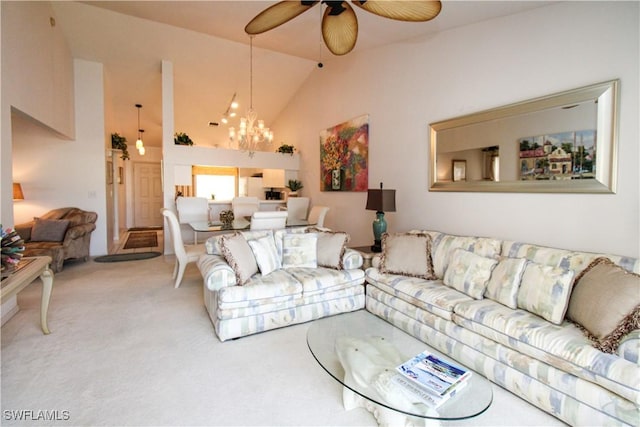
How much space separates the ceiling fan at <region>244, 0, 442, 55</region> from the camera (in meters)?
1.84

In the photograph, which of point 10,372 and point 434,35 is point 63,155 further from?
point 434,35

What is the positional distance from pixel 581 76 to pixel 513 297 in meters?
1.77

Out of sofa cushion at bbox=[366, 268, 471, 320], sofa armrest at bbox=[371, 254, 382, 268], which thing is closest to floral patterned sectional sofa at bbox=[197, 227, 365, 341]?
sofa armrest at bbox=[371, 254, 382, 268]

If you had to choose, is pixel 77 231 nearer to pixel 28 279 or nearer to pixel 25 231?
pixel 25 231

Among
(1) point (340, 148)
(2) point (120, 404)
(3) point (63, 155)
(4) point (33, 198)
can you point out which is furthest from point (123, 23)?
(2) point (120, 404)

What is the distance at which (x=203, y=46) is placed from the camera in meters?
5.19

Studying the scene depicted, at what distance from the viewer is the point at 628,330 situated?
1532 millimetres

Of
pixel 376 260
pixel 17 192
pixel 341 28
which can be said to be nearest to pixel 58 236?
pixel 17 192

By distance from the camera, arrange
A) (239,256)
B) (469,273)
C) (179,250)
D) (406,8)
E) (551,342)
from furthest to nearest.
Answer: (179,250) → (239,256) → (469,273) → (406,8) → (551,342)

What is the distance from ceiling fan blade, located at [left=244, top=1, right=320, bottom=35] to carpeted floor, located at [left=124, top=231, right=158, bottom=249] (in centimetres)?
559

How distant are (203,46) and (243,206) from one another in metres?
2.87

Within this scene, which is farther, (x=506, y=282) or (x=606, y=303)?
(x=506, y=282)

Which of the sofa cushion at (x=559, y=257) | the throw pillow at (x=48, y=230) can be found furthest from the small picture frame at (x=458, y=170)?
the throw pillow at (x=48, y=230)

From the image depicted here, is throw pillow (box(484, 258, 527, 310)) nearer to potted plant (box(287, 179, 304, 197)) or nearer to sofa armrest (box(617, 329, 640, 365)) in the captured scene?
sofa armrest (box(617, 329, 640, 365))
